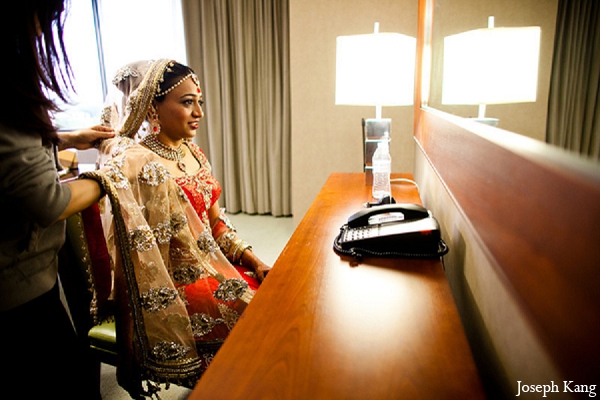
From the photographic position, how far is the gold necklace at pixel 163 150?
4.99 ft

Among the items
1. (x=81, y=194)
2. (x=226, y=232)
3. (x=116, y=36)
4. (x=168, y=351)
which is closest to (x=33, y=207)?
(x=81, y=194)

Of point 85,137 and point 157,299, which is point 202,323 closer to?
point 157,299

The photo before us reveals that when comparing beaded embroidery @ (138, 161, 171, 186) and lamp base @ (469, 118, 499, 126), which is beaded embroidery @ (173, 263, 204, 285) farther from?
lamp base @ (469, 118, 499, 126)

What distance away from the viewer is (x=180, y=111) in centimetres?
151

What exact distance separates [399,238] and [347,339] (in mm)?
414

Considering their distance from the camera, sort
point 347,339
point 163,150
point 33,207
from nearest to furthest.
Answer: point 347,339
point 33,207
point 163,150

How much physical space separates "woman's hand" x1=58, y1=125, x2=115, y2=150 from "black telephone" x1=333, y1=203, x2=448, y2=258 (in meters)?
0.91

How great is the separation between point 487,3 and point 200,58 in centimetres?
412

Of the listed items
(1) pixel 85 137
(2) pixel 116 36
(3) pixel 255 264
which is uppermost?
(2) pixel 116 36

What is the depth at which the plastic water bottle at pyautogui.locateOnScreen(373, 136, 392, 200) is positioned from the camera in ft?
5.82

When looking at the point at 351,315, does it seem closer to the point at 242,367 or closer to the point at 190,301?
the point at 242,367

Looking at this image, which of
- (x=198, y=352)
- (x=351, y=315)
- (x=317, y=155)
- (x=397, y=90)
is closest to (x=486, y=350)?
(x=351, y=315)

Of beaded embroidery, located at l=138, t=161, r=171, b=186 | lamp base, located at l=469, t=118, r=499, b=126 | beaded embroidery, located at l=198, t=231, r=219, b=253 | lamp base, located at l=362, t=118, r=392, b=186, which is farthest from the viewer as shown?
lamp base, located at l=362, t=118, r=392, b=186

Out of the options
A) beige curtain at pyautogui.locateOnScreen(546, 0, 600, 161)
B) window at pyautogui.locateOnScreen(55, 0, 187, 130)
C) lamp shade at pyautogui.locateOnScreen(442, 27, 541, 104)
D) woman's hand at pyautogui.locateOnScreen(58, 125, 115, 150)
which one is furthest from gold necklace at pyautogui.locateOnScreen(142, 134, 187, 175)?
window at pyautogui.locateOnScreen(55, 0, 187, 130)
